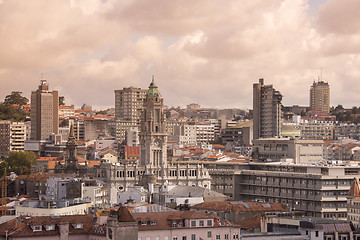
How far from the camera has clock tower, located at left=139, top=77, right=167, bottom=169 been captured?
540 ft

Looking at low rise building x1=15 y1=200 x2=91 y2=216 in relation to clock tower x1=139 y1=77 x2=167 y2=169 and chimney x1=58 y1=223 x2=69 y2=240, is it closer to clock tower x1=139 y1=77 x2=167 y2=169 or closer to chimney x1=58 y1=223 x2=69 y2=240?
chimney x1=58 y1=223 x2=69 y2=240

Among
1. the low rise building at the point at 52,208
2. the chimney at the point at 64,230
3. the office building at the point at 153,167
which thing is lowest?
the chimney at the point at 64,230

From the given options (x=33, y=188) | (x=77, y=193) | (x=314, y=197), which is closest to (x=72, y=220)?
(x=77, y=193)

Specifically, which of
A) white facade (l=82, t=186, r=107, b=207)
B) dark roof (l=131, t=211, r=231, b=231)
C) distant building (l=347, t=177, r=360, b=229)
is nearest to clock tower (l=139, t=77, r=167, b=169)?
white facade (l=82, t=186, r=107, b=207)

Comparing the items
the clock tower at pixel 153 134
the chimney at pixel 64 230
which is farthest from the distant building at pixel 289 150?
the chimney at pixel 64 230

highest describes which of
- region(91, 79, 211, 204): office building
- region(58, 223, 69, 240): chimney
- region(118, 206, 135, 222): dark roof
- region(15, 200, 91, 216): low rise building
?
region(91, 79, 211, 204): office building

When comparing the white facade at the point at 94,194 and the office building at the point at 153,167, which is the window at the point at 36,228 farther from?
the office building at the point at 153,167

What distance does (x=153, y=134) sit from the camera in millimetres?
166750

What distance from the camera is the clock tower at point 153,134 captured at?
164 meters

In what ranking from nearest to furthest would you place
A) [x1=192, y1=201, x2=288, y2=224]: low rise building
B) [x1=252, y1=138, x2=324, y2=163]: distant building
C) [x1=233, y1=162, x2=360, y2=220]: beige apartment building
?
[x1=192, y1=201, x2=288, y2=224]: low rise building
[x1=233, y1=162, x2=360, y2=220]: beige apartment building
[x1=252, y1=138, x2=324, y2=163]: distant building

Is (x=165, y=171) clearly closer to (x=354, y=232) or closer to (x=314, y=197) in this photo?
(x=314, y=197)

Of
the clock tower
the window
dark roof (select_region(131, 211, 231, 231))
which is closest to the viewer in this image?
the window

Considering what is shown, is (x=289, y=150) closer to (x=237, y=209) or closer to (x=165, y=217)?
(x=237, y=209)

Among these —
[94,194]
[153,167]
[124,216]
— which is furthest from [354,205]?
[153,167]
